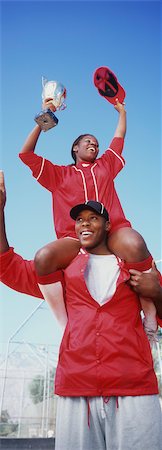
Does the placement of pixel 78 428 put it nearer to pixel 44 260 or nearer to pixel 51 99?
pixel 44 260

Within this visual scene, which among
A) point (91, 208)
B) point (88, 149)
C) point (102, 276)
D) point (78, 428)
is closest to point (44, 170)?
point (88, 149)

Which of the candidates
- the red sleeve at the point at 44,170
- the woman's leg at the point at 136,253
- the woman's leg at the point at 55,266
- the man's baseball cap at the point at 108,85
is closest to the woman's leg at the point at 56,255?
the woman's leg at the point at 55,266

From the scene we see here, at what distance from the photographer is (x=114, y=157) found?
1.70 m

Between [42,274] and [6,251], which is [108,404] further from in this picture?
[6,251]

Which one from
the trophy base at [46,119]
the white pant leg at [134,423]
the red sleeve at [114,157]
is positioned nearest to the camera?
the white pant leg at [134,423]

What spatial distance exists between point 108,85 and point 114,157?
0.96ft

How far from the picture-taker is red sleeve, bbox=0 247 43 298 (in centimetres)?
140

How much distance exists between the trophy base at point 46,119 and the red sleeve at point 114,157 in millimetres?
331

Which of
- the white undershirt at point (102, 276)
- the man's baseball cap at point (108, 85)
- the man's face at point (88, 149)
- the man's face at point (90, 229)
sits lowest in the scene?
the white undershirt at point (102, 276)

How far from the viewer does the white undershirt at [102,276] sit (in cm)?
126

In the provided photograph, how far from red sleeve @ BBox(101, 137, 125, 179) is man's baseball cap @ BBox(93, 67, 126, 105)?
0.61 ft

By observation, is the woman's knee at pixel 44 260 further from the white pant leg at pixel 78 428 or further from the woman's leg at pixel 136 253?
the white pant leg at pixel 78 428

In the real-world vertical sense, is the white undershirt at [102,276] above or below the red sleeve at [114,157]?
below

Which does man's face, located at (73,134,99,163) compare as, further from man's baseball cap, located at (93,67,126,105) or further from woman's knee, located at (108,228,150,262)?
woman's knee, located at (108,228,150,262)
